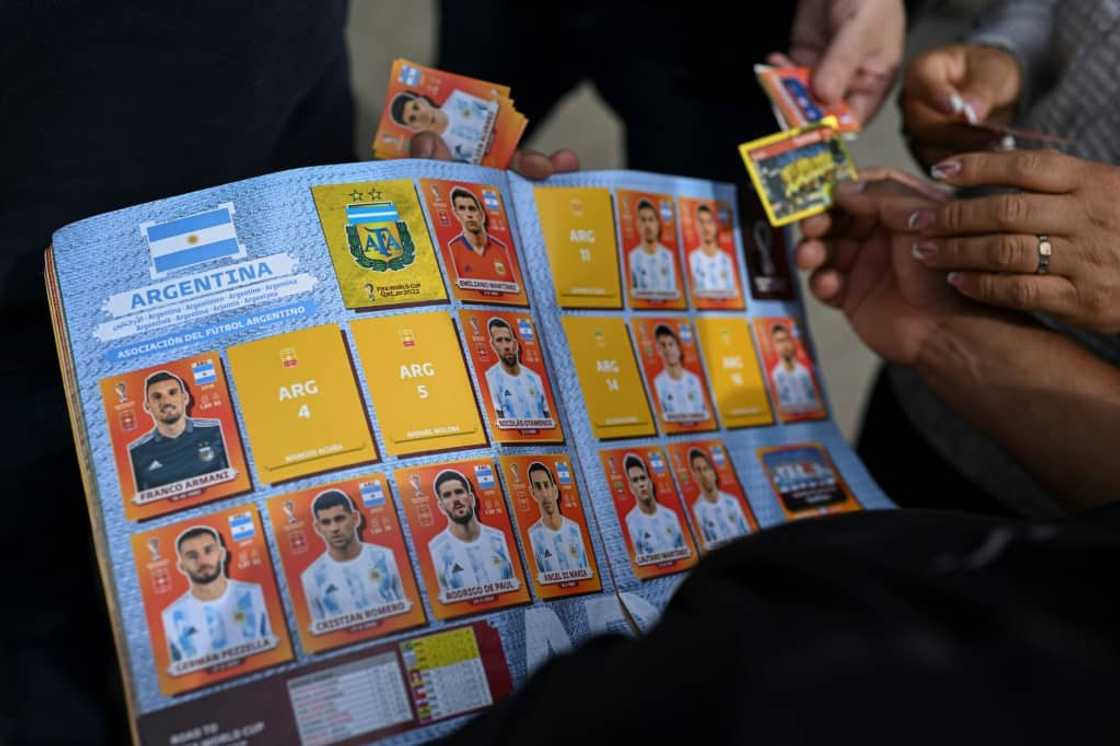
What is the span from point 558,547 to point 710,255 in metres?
0.37

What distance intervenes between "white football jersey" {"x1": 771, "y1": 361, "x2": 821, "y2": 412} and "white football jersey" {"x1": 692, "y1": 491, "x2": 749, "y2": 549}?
0.48ft

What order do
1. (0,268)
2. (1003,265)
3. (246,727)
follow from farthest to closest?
1. (1003,265)
2. (0,268)
3. (246,727)

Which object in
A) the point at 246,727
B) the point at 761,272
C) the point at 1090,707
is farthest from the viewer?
the point at 761,272

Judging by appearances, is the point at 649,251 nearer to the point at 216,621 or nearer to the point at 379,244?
the point at 379,244

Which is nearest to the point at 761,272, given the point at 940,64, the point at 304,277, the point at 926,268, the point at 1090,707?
the point at 926,268

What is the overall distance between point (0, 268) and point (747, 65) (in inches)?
33.0

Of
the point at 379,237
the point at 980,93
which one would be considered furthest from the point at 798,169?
the point at 379,237

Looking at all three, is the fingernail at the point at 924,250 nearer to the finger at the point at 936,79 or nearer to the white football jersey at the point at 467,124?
the finger at the point at 936,79

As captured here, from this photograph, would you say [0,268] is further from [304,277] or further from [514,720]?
[514,720]

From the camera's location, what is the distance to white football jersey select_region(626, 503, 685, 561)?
67 cm

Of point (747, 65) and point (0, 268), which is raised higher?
point (747, 65)

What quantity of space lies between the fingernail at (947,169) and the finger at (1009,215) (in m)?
0.03

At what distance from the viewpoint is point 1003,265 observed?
29.7 inches

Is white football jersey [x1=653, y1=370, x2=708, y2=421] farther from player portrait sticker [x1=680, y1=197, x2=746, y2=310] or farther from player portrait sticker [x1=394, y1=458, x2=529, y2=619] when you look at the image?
player portrait sticker [x1=394, y1=458, x2=529, y2=619]
